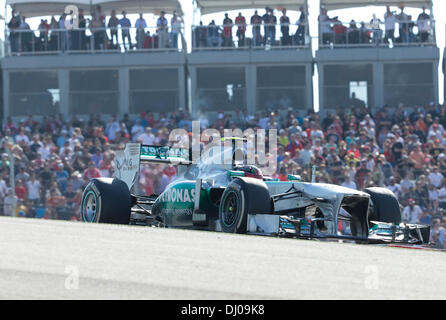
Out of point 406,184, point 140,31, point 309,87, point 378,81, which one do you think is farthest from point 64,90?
point 406,184

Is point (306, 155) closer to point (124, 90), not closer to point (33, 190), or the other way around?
point (33, 190)

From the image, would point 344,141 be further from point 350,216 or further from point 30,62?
point 30,62

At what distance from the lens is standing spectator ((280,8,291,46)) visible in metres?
28.7

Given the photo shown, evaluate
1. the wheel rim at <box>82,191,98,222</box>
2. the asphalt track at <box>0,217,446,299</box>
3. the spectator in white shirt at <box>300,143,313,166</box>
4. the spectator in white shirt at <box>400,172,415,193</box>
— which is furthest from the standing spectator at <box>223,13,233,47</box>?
the asphalt track at <box>0,217,446,299</box>

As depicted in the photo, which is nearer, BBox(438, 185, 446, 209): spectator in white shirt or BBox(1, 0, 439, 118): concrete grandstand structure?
BBox(438, 185, 446, 209): spectator in white shirt

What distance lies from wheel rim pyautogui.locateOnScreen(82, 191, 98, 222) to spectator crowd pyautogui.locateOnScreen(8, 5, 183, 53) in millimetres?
15984

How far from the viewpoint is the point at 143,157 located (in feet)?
47.8

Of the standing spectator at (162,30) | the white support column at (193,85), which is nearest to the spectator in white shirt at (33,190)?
the standing spectator at (162,30)

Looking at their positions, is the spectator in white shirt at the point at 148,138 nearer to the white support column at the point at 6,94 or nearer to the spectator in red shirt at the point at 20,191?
the spectator in red shirt at the point at 20,191

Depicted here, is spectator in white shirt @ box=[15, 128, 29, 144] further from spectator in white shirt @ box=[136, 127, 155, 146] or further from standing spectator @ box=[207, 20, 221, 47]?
standing spectator @ box=[207, 20, 221, 47]

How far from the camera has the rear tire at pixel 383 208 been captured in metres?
13.1

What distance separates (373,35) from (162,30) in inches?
255

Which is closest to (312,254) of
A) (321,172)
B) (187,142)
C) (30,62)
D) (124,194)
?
(124,194)

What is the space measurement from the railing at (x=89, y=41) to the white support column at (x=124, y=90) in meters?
0.93
